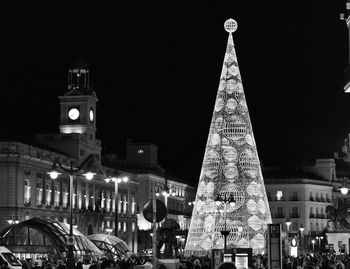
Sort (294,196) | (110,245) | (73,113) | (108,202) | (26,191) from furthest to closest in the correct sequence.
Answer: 1. (294,196)
2. (108,202)
3. (73,113)
4. (26,191)
5. (110,245)

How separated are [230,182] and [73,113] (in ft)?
128

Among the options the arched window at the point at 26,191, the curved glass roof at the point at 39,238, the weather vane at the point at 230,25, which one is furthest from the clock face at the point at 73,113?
the curved glass roof at the point at 39,238

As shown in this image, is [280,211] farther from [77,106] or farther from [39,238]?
[39,238]

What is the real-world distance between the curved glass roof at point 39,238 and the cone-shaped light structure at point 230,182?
17.2m

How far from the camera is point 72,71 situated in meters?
96.5

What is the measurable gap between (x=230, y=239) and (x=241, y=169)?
15.9 feet

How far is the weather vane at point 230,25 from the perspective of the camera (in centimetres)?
6856

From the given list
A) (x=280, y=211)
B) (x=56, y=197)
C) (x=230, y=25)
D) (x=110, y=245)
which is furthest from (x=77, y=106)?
(x=280, y=211)

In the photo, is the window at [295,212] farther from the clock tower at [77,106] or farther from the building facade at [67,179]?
the clock tower at [77,106]

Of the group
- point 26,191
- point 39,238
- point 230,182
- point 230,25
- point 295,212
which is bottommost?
point 39,238

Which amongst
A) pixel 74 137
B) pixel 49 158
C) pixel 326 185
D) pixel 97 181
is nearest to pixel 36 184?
pixel 49 158

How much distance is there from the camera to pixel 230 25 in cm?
6888

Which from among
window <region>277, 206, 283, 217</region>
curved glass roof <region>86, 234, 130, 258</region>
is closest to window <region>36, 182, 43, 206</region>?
curved glass roof <region>86, 234, 130, 258</region>

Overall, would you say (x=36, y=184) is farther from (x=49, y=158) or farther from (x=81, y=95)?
(x=81, y=95)
